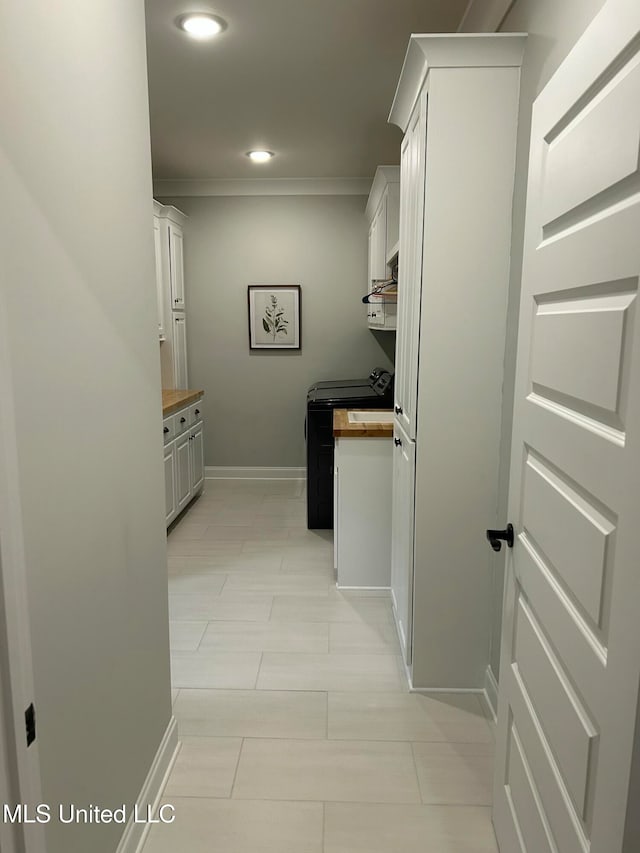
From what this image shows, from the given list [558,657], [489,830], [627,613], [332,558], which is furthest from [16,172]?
[332,558]

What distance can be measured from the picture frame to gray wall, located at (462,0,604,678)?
11.0 feet

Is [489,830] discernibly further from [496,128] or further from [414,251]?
[496,128]

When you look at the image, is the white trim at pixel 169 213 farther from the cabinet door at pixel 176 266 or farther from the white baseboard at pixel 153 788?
the white baseboard at pixel 153 788

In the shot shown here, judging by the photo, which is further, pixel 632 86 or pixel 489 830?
pixel 489 830

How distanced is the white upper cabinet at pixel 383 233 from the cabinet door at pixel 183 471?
66.9 inches

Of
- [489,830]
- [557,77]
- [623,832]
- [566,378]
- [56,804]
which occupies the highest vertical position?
[557,77]

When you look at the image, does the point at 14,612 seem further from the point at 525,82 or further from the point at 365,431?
the point at 365,431

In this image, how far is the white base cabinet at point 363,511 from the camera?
311 cm

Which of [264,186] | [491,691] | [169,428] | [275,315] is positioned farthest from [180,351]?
[491,691]

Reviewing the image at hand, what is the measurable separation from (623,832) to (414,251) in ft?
6.21

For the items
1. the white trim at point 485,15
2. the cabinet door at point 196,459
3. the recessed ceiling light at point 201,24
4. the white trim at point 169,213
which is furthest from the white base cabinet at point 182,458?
the white trim at point 485,15

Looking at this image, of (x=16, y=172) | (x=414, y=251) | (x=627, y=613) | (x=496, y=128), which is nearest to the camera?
(x=627, y=613)

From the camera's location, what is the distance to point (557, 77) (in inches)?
46.5

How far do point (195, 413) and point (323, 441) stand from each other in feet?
4.29
